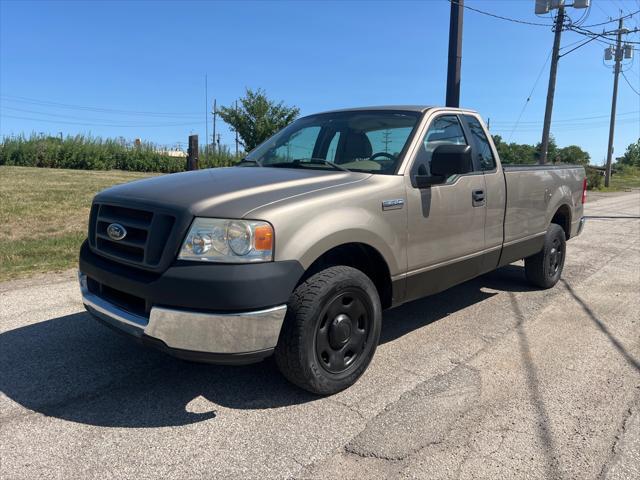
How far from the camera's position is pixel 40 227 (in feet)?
30.0

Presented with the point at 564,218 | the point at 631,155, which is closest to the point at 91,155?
the point at 564,218

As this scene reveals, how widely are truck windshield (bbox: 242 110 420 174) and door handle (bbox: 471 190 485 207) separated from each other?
835mm

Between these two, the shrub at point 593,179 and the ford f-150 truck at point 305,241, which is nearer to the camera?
the ford f-150 truck at point 305,241

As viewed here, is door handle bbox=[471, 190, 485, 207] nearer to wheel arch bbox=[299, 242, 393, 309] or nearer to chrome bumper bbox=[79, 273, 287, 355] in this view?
wheel arch bbox=[299, 242, 393, 309]

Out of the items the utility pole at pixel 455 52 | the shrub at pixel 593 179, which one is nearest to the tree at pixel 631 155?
the shrub at pixel 593 179

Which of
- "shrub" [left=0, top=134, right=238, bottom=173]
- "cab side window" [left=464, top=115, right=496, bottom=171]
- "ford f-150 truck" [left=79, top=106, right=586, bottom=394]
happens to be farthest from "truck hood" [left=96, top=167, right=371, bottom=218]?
"shrub" [left=0, top=134, right=238, bottom=173]

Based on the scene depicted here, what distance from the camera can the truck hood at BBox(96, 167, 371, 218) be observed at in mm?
2918

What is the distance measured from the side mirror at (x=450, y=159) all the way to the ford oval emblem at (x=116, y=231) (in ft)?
7.25

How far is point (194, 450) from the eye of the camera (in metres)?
2.70

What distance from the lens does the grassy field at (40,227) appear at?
6.76 m

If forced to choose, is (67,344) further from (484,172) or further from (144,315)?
(484,172)

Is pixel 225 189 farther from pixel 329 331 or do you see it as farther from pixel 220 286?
pixel 329 331

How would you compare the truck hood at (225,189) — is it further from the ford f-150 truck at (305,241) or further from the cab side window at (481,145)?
the cab side window at (481,145)

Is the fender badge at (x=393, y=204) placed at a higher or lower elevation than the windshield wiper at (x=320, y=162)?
lower
